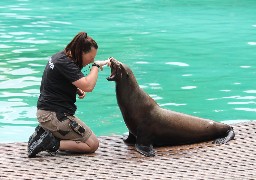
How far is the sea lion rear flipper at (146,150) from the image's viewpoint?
6.04m

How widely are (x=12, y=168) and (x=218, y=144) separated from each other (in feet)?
6.38

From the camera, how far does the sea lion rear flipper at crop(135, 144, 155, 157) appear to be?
6039mm

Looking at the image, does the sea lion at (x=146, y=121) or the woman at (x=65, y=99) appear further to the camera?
the sea lion at (x=146, y=121)

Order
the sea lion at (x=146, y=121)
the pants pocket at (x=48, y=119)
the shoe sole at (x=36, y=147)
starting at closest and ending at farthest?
1. the shoe sole at (x=36, y=147)
2. the pants pocket at (x=48, y=119)
3. the sea lion at (x=146, y=121)

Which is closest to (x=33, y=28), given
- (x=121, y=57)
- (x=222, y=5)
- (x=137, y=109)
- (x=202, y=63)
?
(x=121, y=57)

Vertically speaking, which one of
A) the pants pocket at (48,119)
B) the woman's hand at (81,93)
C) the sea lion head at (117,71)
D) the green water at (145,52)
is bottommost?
the green water at (145,52)

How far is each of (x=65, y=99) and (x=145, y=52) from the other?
24.8 feet

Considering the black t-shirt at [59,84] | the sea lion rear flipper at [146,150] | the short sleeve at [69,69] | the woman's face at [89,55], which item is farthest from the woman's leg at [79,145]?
the woman's face at [89,55]

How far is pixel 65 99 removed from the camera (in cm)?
597

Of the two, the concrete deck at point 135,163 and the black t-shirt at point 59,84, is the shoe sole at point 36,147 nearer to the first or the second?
the concrete deck at point 135,163

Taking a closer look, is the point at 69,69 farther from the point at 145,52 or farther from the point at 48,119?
the point at 145,52

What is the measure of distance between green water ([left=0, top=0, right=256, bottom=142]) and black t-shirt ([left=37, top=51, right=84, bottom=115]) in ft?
7.18

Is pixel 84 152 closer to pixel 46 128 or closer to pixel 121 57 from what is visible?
pixel 46 128

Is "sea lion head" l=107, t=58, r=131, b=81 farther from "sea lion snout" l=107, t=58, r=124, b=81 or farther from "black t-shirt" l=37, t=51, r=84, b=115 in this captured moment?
"black t-shirt" l=37, t=51, r=84, b=115
